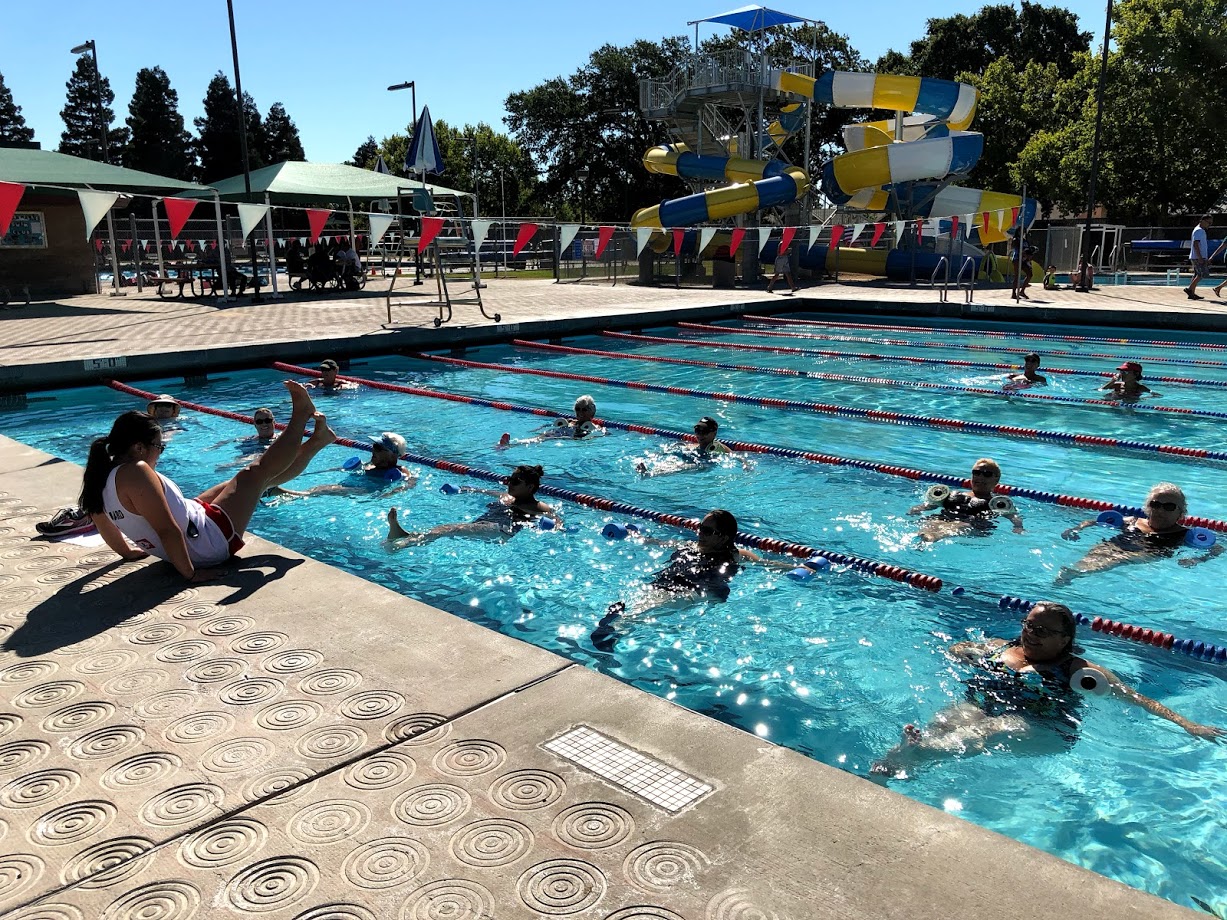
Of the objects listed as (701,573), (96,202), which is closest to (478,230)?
(96,202)

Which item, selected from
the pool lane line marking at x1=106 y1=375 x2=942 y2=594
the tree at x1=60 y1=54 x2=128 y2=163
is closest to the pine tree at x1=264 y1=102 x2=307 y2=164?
the tree at x1=60 y1=54 x2=128 y2=163

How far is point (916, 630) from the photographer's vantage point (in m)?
5.32

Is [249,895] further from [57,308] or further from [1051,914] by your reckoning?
[57,308]

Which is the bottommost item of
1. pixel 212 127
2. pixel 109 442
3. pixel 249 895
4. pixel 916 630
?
pixel 916 630

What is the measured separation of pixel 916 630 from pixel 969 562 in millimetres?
1340

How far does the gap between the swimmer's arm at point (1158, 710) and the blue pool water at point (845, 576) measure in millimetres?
68

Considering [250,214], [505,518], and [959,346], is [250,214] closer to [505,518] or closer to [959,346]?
[505,518]

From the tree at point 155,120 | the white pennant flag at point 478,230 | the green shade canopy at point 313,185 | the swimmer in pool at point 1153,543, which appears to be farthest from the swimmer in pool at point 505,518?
the tree at point 155,120

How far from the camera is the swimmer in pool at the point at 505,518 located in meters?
6.85

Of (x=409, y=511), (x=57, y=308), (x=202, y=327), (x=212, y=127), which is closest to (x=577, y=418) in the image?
(x=409, y=511)

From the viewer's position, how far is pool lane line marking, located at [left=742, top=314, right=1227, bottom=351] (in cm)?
1548

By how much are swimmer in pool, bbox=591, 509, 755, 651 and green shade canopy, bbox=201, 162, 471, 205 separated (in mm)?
20282

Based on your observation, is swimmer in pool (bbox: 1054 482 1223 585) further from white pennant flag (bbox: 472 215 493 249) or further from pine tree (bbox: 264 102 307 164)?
pine tree (bbox: 264 102 307 164)

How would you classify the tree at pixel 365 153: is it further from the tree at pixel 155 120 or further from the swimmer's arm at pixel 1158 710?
the swimmer's arm at pixel 1158 710
